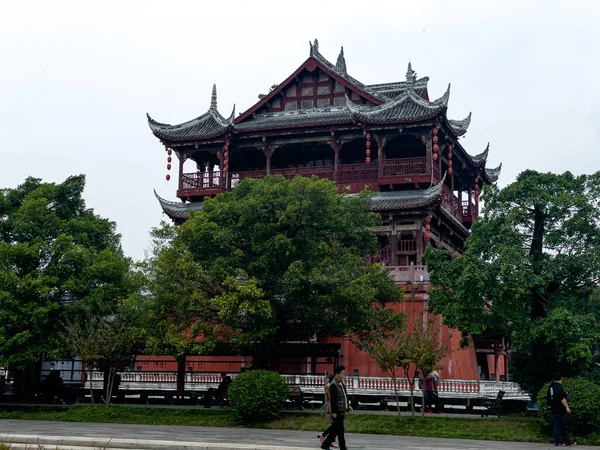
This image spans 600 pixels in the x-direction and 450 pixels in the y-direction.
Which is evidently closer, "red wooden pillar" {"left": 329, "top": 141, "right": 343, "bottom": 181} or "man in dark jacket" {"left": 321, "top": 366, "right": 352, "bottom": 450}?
"man in dark jacket" {"left": 321, "top": 366, "right": 352, "bottom": 450}

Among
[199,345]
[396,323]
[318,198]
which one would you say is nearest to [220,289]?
[199,345]

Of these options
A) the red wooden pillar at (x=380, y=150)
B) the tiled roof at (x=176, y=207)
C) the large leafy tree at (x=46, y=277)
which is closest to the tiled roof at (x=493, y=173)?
the red wooden pillar at (x=380, y=150)

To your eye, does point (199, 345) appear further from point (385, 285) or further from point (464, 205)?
point (464, 205)

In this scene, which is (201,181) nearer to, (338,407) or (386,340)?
(386,340)

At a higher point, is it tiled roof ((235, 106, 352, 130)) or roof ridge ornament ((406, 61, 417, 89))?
roof ridge ornament ((406, 61, 417, 89))

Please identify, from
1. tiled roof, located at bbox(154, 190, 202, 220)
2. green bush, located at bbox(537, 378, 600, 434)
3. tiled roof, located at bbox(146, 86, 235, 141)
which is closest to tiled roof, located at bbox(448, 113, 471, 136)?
tiled roof, located at bbox(146, 86, 235, 141)

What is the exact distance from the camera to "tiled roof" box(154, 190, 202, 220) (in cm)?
3850

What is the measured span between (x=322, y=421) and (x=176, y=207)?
21564 mm

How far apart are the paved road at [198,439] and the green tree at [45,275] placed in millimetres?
4130

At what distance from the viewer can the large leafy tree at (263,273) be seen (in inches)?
816

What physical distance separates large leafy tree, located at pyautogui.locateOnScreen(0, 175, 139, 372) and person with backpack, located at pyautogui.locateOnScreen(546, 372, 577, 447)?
14185 mm

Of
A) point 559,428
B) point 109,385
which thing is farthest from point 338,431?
point 109,385

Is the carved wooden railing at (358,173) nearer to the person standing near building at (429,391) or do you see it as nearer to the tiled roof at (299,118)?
the tiled roof at (299,118)

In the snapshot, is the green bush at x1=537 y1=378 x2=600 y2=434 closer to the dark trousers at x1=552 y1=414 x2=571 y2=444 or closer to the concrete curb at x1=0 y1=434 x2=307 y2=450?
the dark trousers at x1=552 y1=414 x2=571 y2=444
